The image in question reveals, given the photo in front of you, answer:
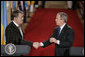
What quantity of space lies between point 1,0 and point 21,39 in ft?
3.95

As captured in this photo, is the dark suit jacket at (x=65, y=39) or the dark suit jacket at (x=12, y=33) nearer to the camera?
the dark suit jacket at (x=65, y=39)

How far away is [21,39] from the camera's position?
4.09m

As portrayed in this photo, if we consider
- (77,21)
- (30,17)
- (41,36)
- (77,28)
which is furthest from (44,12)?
(41,36)

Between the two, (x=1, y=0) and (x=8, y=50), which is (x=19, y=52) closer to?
(x=8, y=50)

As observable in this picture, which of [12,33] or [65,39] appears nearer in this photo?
[65,39]

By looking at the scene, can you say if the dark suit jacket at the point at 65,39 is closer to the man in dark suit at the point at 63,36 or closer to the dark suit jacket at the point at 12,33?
the man in dark suit at the point at 63,36

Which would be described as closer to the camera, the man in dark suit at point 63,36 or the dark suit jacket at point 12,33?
the man in dark suit at point 63,36

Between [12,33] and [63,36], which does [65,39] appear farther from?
[12,33]

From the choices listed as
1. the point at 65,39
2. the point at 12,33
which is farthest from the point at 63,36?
the point at 12,33

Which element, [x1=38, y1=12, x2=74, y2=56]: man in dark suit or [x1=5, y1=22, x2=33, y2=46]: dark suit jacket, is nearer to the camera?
[x1=38, y1=12, x2=74, y2=56]: man in dark suit

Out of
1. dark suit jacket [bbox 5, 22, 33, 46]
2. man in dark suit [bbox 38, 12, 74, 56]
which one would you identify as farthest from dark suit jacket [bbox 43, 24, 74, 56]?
dark suit jacket [bbox 5, 22, 33, 46]

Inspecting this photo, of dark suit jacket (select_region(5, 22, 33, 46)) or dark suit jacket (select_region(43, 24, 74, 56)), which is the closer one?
dark suit jacket (select_region(43, 24, 74, 56))

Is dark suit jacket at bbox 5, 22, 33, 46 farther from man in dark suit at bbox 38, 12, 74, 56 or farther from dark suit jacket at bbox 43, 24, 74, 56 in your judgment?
dark suit jacket at bbox 43, 24, 74, 56

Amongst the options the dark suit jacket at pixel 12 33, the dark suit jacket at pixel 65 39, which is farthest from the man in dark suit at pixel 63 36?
the dark suit jacket at pixel 12 33
